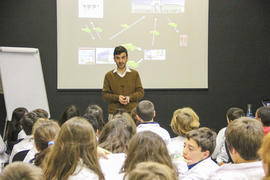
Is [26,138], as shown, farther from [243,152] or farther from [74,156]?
[243,152]

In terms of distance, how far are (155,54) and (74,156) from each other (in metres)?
4.30

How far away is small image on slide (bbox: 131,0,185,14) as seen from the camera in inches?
235

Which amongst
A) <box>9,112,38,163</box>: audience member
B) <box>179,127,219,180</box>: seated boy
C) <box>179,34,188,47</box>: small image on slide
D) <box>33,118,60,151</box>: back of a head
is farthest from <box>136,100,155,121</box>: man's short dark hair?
<box>179,34,188,47</box>: small image on slide

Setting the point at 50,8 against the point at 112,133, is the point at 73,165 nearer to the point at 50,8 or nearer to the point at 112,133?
the point at 112,133

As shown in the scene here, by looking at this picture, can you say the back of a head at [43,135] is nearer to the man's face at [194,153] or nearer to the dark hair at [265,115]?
the man's face at [194,153]

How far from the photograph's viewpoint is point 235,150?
1766 mm

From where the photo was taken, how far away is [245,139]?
1.73 metres

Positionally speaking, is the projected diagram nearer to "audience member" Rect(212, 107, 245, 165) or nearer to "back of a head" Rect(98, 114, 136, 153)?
"audience member" Rect(212, 107, 245, 165)

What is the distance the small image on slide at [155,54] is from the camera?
6.01 m

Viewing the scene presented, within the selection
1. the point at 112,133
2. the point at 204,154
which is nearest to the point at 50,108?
the point at 112,133

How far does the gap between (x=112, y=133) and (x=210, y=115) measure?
399 centimetres

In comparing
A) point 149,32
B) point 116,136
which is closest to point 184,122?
point 116,136

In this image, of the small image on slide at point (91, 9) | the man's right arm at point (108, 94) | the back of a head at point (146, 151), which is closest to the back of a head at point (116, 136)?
the back of a head at point (146, 151)

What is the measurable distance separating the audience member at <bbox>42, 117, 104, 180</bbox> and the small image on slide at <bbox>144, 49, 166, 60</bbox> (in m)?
4.13
